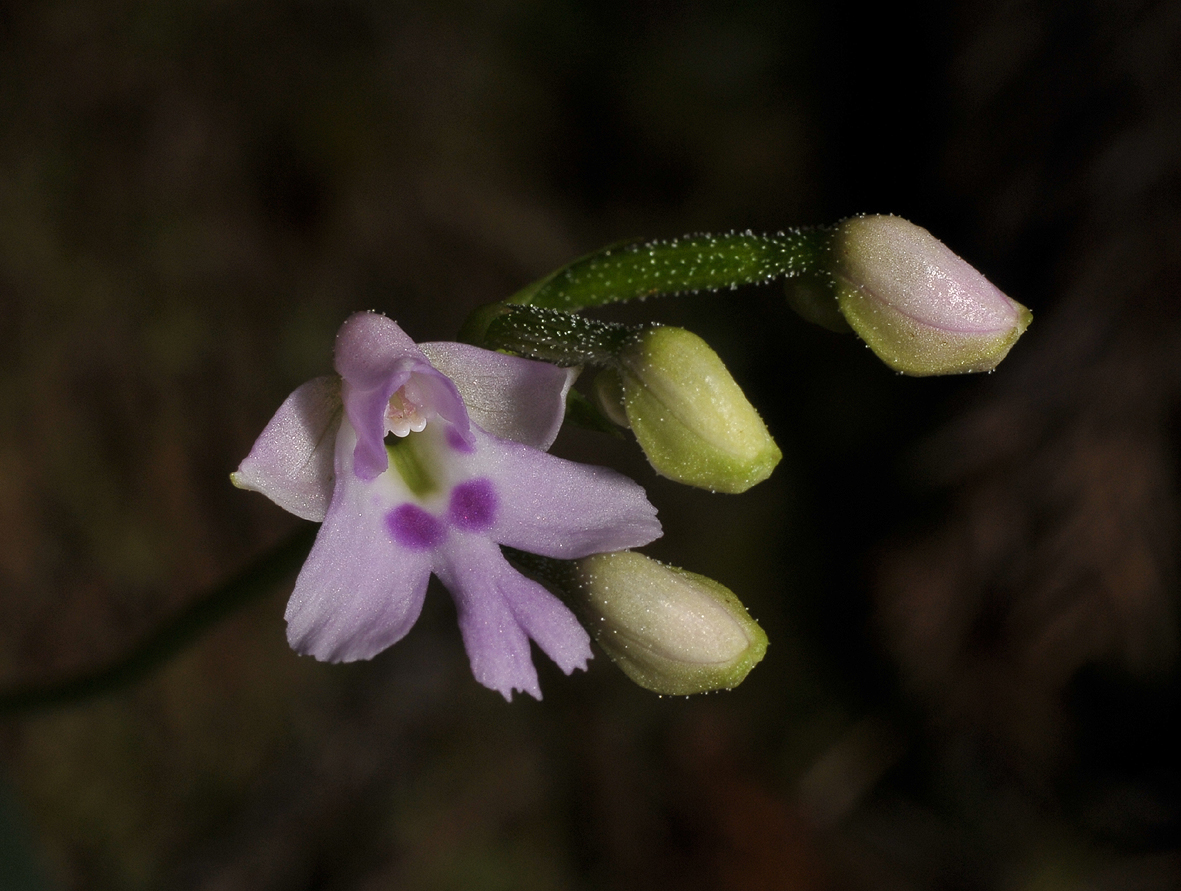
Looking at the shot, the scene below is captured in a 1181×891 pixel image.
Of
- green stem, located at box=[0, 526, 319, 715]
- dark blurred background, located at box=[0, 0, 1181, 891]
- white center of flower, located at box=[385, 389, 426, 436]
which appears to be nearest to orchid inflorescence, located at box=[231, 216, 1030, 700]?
white center of flower, located at box=[385, 389, 426, 436]

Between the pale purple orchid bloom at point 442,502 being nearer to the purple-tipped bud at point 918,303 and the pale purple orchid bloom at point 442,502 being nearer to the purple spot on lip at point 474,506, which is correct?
the purple spot on lip at point 474,506

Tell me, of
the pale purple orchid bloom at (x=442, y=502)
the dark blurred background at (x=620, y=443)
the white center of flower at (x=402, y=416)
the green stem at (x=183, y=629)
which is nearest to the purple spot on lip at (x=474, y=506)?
the pale purple orchid bloom at (x=442, y=502)

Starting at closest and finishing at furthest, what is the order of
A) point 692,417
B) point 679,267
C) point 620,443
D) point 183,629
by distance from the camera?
point 692,417
point 679,267
point 183,629
point 620,443

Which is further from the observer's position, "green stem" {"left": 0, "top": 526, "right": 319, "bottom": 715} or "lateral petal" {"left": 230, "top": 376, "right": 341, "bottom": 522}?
"green stem" {"left": 0, "top": 526, "right": 319, "bottom": 715}

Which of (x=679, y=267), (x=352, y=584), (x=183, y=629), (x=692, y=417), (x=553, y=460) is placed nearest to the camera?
(x=692, y=417)

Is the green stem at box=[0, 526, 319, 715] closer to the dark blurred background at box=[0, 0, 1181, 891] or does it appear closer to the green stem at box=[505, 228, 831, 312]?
the green stem at box=[505, 228, 831, 312]

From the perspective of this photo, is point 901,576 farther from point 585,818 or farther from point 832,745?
point 585,818

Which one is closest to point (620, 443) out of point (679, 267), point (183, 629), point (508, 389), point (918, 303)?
point (183, 629)

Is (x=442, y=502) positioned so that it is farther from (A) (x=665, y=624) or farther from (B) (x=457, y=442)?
(A) (x=665, y=624)
